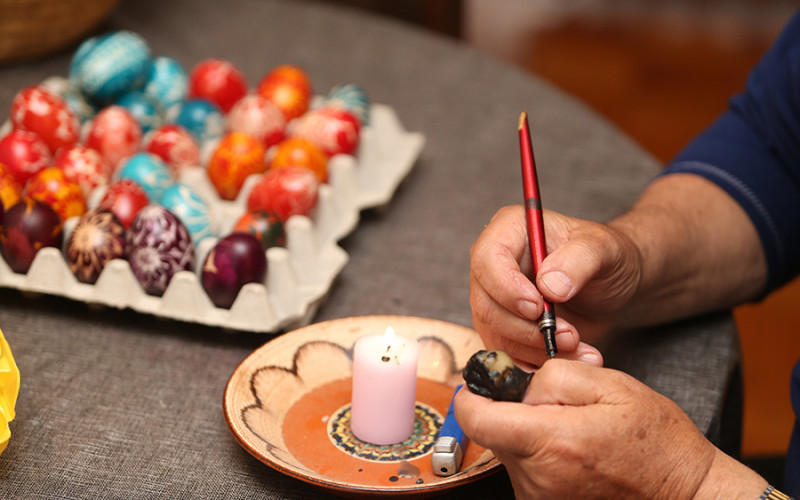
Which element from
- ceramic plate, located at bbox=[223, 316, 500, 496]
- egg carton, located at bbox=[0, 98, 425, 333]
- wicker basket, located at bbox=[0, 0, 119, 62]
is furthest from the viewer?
wicker basket, located at bbox=[0, 0, 119, 62]

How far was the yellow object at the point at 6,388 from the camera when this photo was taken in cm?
71

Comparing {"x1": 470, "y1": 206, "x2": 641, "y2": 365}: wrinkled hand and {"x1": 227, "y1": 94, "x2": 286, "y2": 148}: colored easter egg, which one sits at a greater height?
{"x1": 470, "y1": 206, "x2": 641, "y2": 365}: wrinkled hand

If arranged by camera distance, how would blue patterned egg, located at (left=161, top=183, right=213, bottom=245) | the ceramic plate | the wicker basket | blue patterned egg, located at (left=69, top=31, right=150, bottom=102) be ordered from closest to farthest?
A: the ceramic plate, blue patterned egg, located at (left=161, top=183, right=213, bottom=245), blue patterned egg, located at (left=69, top=31, right=150, bottom=102), the wicker basket

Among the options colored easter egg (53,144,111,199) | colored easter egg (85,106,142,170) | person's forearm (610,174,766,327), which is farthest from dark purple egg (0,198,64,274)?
person's forearm (610,174,766,327)

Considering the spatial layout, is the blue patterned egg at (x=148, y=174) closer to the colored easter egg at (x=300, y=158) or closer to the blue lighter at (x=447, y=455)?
the colored easter egg at (x=300, y=158)

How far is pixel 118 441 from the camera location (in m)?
0.78

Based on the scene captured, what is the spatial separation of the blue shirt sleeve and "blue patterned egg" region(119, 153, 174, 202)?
28.7 inches

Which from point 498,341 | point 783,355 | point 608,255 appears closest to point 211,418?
point 498,341

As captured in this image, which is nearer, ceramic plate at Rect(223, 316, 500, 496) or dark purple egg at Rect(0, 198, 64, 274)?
ceramic plate at Rect(223, 316, 500, 496)

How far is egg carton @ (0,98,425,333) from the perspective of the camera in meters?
0.94

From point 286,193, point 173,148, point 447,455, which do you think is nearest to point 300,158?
point 286,193

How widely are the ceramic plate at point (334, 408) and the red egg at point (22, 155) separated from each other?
0.49 m

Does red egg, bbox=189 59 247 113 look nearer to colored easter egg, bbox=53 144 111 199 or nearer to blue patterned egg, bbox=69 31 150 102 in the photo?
blue patterned egg, bbox=69 31 150 102

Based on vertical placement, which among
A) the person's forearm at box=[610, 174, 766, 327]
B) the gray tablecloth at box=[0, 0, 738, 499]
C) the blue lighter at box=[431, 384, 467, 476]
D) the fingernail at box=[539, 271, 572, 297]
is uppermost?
the fingernail at box=[539, 271, 572, 297]
